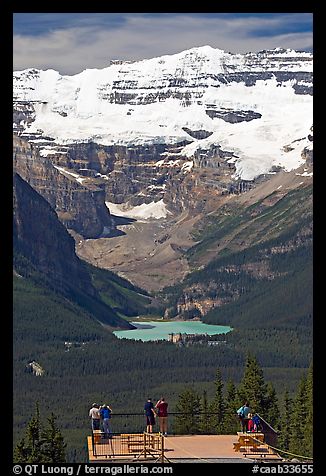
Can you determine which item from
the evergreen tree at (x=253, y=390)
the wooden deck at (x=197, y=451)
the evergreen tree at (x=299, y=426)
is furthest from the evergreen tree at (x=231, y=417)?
the wooden deck at (x=197, y=451)

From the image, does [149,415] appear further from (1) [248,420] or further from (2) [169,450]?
Result: (1) [248,420]

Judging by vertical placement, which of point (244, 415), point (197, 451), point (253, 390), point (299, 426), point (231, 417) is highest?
point (244, 415)

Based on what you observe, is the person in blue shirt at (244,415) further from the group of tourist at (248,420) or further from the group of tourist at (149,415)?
the group of tourist at (149,415)

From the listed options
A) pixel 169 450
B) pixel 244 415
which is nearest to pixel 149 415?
pixel 169 450

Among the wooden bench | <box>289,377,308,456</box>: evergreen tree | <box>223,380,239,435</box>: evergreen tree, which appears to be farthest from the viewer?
<box>223,380,239,435</box>: evergreen tree

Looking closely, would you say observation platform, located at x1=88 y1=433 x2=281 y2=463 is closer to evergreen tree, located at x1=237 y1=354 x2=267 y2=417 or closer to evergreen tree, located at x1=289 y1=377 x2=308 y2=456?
evergreen tree, located at x1=289 y1=377 x2=308 y2=456

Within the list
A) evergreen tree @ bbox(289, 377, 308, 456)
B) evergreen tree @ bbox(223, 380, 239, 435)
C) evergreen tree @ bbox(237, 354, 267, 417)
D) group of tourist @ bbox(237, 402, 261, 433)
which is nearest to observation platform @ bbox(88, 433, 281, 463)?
group of tourist @ bbox(237, 402, 261, 433)

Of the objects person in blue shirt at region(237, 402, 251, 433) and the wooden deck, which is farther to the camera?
person in blue shirt at region(237, 402, 251, 433)

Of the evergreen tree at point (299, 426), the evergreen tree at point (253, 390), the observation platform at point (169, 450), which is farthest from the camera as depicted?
the evergreen tree at point (253, 390)

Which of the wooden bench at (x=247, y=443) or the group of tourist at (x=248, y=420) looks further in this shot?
the group of tourist at (x=248, y=420)

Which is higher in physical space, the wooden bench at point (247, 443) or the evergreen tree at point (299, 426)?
the wooden bench at point (247, 443)

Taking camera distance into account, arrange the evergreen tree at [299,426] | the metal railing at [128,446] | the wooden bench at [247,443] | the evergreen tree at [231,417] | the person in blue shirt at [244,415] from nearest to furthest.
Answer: the metal railing at [128,446] → the wooden bench at [247,443] → the person in blue shirt at [244,415] → the evergreen tree at [299,426] → the evergreen tree at [231,417]
